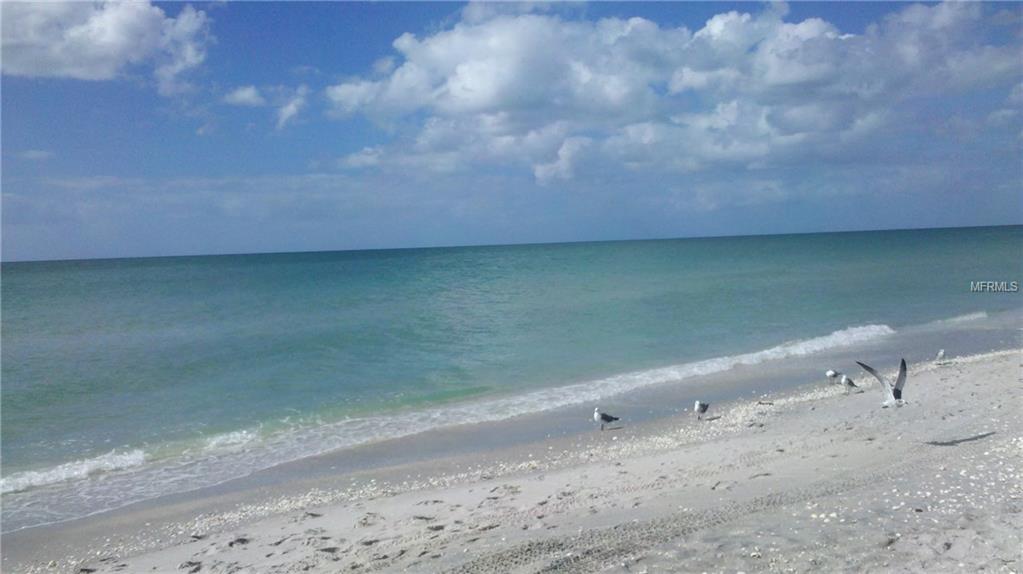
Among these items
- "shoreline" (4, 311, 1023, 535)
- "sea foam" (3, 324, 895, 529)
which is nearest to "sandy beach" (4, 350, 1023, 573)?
"shoreline" (4, 311, 1023, 535)

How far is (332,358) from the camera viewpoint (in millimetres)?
23547

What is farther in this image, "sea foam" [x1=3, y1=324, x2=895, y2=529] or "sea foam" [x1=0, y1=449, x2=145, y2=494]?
"sea foam" [x1=0, y1=449, x2=145, y2=494]

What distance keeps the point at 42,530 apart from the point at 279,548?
4511 millimetres

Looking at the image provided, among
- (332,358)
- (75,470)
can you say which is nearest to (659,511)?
(75,470)

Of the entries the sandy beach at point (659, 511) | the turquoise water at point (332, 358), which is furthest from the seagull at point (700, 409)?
the turquoise water at point (332, 358)

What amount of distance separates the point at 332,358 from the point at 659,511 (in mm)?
16761

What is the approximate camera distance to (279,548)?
8945 mm

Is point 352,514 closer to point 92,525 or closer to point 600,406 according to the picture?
point 92,525

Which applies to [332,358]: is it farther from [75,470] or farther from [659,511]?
[659,511]

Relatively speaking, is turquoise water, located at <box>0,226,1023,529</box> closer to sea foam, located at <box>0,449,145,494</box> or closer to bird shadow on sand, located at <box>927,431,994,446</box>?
sea foam, located at <box>0,449,145,494</box>

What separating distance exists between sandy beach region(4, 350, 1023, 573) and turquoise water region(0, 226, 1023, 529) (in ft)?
8.57

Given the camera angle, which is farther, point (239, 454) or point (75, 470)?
point (239, 454)

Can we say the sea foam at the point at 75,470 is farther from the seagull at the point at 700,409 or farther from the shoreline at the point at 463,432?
the seagull at the point at 700,409

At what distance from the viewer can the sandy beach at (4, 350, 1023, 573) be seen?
715 centimetres
